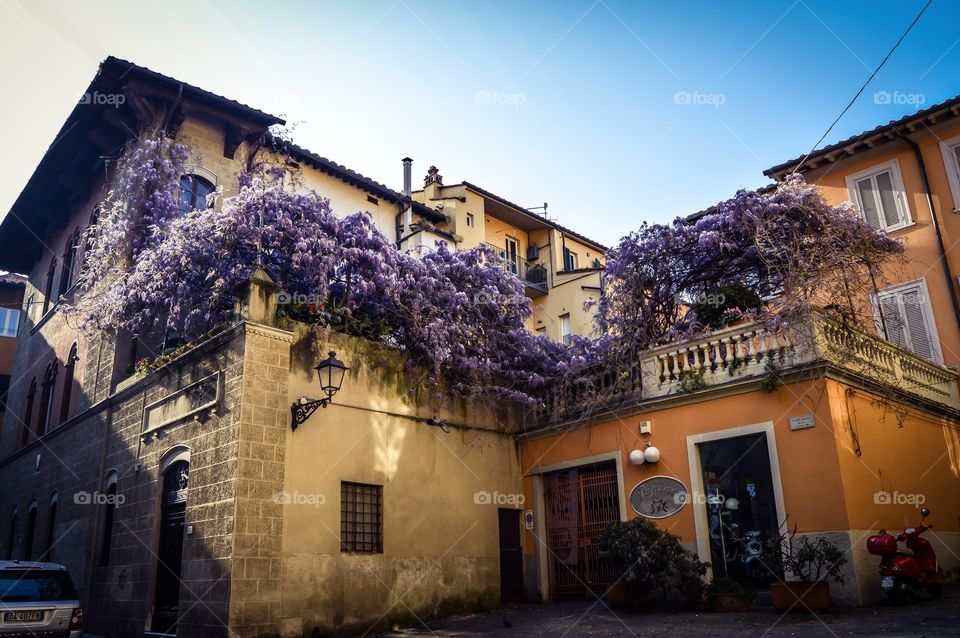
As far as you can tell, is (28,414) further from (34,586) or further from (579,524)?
(579,524)

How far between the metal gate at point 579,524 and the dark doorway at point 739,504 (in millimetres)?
2002

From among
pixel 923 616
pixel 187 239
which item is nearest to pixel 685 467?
pixel 923 616

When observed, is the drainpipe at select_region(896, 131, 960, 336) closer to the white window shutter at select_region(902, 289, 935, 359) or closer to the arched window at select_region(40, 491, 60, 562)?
the white window shutter at select_region(902, 289, 935, 359)

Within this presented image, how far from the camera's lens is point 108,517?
14930 mm

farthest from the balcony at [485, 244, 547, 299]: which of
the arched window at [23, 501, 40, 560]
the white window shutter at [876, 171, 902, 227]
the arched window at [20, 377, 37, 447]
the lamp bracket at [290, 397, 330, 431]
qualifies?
the arched window at [23, 501, 40, 560]

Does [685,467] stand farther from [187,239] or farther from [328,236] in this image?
[187,239]

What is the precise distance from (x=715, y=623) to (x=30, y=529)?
17082mm

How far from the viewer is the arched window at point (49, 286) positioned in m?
21.8

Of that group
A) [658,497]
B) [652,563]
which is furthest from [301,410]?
[658,497]

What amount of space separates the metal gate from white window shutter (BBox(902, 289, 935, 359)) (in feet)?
25.8

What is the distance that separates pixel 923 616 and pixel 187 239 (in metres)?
12.9

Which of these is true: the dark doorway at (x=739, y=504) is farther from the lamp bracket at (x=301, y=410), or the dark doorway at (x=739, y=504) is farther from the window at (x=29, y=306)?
the window at (x=29, y=306)

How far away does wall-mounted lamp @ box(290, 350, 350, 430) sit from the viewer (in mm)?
11992

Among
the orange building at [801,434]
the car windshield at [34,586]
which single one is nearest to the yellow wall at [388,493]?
the orange building at [801,434]
